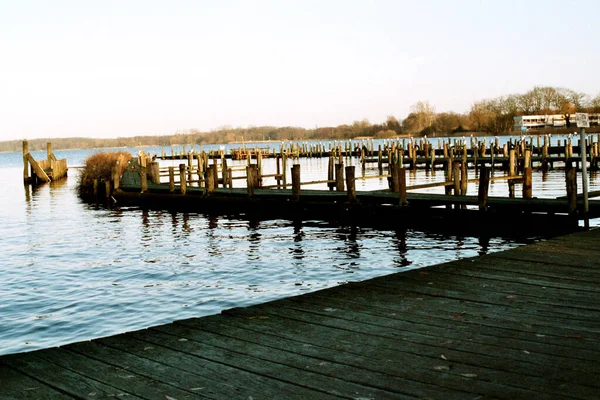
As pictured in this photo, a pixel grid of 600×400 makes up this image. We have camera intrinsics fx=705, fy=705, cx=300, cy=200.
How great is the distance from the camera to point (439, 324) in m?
6.59

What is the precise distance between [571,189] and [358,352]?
13.7m

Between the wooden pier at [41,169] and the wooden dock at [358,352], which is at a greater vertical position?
the wooden pier at [41,169]

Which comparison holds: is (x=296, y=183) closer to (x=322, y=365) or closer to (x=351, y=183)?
(x=351, y=183)

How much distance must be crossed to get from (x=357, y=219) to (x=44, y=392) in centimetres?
2014

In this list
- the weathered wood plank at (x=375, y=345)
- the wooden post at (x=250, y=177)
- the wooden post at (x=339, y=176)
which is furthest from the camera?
the wooden post at (x=250, y=177)

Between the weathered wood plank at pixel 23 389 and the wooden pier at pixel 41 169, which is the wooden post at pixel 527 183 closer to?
the weathered wood plank at pixel 23 389

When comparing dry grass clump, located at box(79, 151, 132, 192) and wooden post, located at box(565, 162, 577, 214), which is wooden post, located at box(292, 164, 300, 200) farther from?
dry grass clump, located at box(79, 151, 132, 192)

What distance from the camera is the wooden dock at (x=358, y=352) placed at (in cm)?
500

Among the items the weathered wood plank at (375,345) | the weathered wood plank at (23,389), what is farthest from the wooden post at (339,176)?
the weathered wood plank at (23,389)

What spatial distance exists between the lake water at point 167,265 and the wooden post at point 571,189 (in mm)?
2126

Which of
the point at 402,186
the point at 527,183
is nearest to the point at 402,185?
the point at 402,186

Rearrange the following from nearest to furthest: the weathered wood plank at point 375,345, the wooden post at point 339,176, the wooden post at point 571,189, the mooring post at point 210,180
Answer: the weathered wood plank at point 375,345
the wooden post at point 571,189
the wooden post at point 339,176
the mooring post at point 210,180

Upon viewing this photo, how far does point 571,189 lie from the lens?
1786 cm

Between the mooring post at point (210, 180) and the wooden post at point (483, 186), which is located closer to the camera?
the wooden post at point (483, 186)
